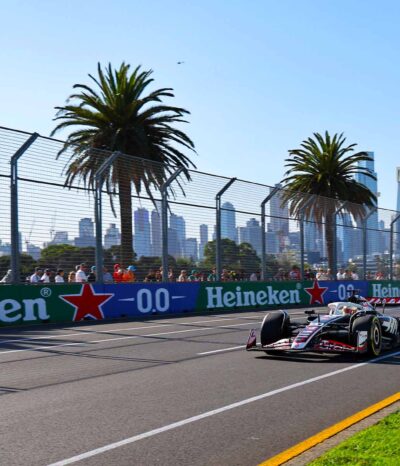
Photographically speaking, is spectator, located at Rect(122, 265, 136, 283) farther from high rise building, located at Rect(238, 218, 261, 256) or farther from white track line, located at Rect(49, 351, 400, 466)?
white track line, located at Rect(49, 351, 400, 466)

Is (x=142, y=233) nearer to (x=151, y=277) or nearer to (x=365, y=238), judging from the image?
(x=151, y=277)

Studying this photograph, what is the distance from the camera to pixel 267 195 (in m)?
27.0

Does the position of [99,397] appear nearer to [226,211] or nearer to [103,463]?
[103,463]

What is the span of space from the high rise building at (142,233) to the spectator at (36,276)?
11.6 feet

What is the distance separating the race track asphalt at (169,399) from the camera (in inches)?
219

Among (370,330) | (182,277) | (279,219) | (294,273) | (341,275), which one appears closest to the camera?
(370,330)

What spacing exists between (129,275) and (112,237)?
1.30 meters

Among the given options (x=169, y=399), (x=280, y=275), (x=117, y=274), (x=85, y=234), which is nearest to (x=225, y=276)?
(x=280, y=275)

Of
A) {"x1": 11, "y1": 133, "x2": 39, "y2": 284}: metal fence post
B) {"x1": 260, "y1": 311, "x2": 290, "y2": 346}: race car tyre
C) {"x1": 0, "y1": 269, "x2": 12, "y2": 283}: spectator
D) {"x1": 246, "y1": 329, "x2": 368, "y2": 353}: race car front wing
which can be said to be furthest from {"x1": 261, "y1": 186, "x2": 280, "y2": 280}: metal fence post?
{"x1": 246, "y1": 329, "x2": 368, "y2": 353}: race car front wing

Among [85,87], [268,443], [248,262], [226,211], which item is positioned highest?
[85,87]

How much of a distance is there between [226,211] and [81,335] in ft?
36.2

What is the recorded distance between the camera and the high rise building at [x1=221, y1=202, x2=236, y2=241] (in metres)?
24.8

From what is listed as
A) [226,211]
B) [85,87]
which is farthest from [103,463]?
[85,87]

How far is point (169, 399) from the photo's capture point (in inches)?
295
